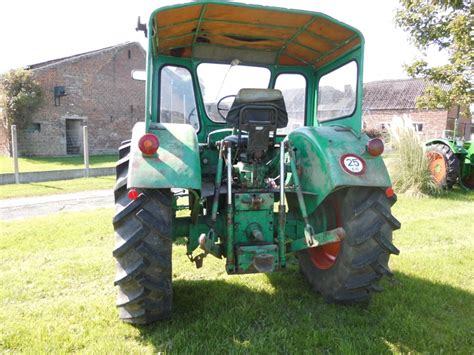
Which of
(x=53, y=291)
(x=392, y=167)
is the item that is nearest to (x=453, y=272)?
(x=53, y=291)

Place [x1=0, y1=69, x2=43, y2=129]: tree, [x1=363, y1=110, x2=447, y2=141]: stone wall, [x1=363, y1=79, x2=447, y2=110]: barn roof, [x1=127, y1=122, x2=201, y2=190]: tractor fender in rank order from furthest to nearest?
1. [x1=363, y1=79, x2=447, y2=110]: barn roof
2. [x1=363, y1=110, x2=447, y2=141]: stone wall
3. [x1=0, y1=69, x2=43, y2=129]: tree
4. [x1=127, y1=122, x2=201, y2=190]: tractor fender

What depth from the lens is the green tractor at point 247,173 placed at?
260cm

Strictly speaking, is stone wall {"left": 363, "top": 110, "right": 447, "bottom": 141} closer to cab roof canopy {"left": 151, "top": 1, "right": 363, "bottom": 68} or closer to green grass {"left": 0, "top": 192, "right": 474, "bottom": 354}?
cab roof canopy {"left": 151, "top": 1, "right": 363, "bottom": 68}

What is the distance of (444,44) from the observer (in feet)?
33.1

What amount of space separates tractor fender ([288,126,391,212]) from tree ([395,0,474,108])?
708cm

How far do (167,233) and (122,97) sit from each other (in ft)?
70.0

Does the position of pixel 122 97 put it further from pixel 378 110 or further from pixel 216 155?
pixel 216 155

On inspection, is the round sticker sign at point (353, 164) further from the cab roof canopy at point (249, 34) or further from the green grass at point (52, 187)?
the green grass at point (52, 187)

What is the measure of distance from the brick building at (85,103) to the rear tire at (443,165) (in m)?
17.1

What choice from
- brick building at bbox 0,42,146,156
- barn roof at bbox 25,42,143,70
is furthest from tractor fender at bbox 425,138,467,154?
barn roof at bbox 25,42,143,70

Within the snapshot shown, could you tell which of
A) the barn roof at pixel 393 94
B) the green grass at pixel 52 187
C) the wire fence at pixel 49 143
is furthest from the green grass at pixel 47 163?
the barn roof at pixel 393 94

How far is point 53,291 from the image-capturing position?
11.5ft

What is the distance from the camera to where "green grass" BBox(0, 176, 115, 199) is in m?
9.09

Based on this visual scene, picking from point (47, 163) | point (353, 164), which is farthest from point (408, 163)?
point (47, 163)
